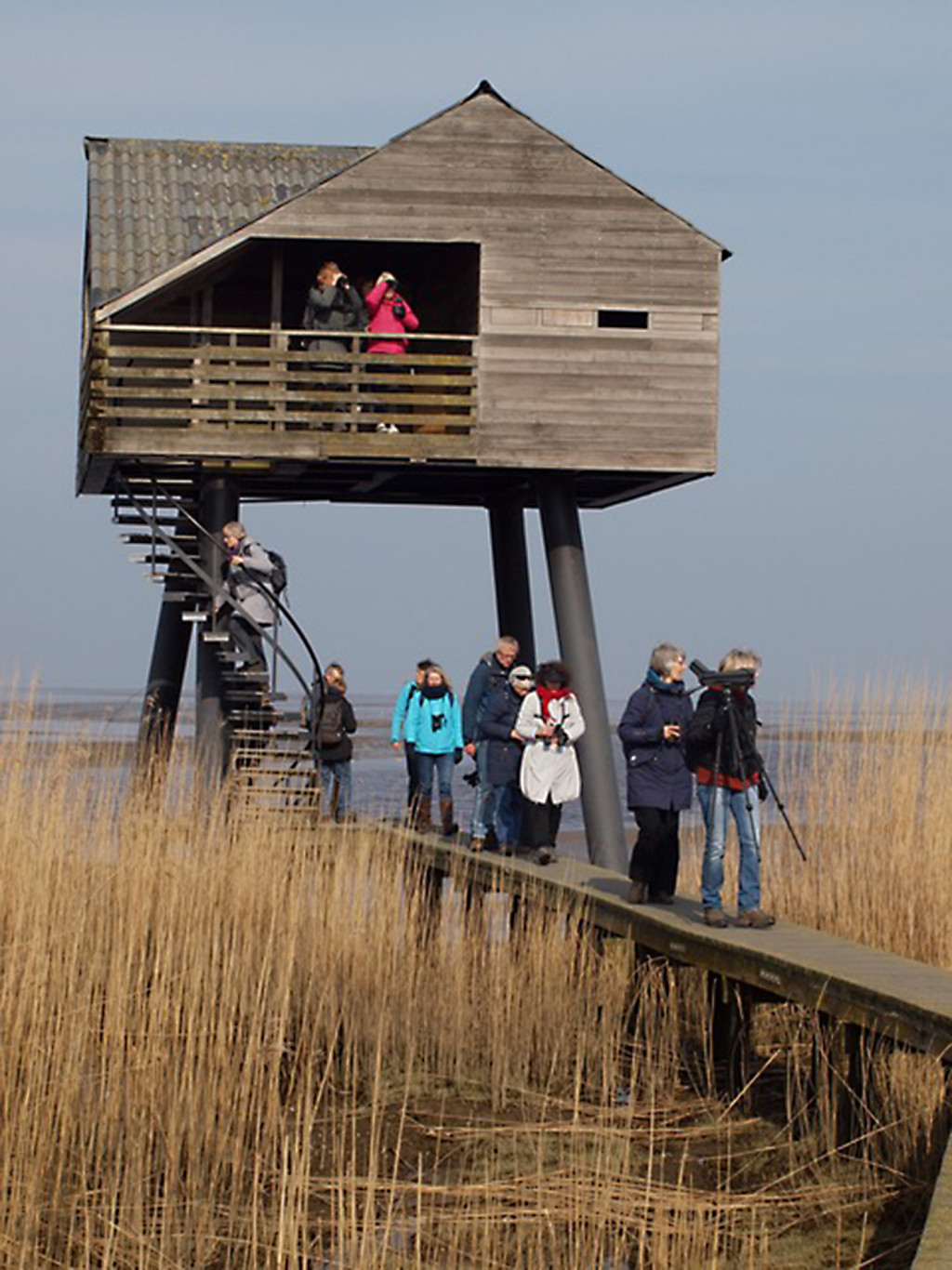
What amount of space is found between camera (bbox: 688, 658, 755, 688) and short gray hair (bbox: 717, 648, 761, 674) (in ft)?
0.10

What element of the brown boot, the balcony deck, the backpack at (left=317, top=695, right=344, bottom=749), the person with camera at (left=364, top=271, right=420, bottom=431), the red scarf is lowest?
the brown boot

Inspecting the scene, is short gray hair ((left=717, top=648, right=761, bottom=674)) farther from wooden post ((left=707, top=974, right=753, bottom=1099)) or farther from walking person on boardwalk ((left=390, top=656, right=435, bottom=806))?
walking person on boardwalk ((left=390, top=656, right=435, bottom=806))

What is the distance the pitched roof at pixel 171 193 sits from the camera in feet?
68.9

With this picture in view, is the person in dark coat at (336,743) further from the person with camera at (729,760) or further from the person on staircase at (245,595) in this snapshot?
the person with camera at (729,760)

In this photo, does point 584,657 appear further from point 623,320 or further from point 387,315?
point 387,315

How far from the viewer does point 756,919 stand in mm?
12633

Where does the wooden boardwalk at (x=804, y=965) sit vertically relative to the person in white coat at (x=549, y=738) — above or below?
below

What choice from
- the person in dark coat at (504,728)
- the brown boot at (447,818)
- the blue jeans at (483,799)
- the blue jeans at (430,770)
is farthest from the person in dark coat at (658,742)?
the blue jeans at (430,770)

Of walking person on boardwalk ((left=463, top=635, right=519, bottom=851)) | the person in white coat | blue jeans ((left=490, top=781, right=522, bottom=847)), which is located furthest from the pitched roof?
the person in white coat

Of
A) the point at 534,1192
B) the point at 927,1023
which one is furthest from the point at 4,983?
the point at 927,1023

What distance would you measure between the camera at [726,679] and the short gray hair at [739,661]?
30 millimetres

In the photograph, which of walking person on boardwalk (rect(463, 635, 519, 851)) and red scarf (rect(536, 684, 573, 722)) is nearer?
red scarf (rect(536, 684, 573, 722))

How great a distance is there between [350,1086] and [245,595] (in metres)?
8.98

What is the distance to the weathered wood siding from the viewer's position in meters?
19.9
